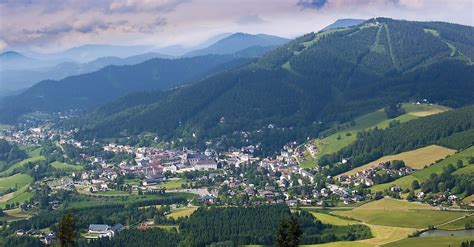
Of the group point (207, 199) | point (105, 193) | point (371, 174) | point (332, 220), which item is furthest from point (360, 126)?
point (332, 220)

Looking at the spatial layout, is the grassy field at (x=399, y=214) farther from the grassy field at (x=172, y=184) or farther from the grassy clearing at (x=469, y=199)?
the grassy field at (x=172, y=184)

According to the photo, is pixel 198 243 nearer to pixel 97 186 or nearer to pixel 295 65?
pixel 97 186

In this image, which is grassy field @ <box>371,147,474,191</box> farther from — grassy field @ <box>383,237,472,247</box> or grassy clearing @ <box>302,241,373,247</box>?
grassy clearing @ <box>302,241,373,247</box>

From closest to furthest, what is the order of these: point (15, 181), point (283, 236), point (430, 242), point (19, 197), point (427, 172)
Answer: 1. point (283, 236)
2. point (430, 242)
3. point (427, 172)
4. point (19, 197)
5. point (15, 181)

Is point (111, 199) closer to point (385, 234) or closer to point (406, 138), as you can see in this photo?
point (385, 234)

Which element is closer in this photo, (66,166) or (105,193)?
(105,193)

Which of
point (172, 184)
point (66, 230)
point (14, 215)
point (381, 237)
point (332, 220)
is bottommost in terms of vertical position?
point (172, 184)

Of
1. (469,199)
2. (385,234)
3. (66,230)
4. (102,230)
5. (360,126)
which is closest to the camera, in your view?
(66,230)

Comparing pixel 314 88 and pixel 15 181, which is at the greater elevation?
pixel 314 88
